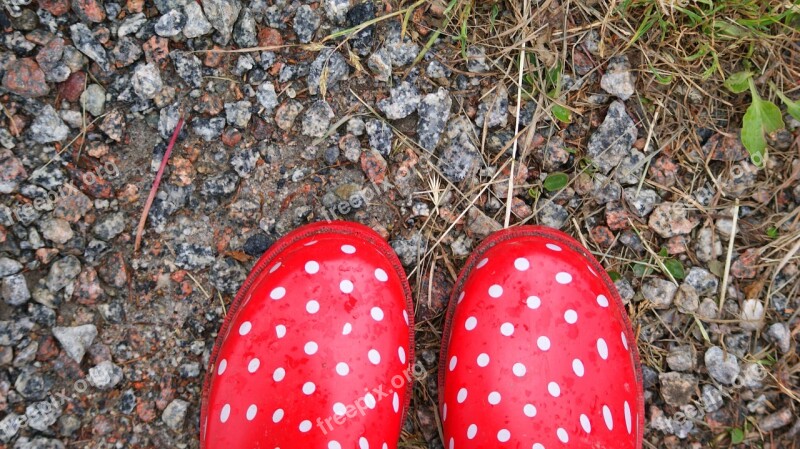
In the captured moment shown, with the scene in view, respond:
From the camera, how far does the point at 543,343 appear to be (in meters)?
1.42

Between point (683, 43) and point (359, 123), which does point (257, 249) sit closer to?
point (359, 123)

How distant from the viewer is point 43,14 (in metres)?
1.34

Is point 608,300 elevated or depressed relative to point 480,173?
depressed

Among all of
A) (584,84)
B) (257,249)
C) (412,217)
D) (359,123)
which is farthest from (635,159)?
(257,249)

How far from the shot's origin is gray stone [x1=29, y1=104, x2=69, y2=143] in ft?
4.43

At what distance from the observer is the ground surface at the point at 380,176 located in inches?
53.9

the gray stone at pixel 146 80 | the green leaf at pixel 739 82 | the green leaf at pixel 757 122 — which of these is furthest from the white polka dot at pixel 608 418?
the gray stone at pixel 146 80

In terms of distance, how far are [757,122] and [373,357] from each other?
1.03 m

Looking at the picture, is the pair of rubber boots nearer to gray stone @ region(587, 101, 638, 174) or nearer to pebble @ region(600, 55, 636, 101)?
gray stone @ region(587, 101, 638, 174)

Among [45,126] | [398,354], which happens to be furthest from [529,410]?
[45,126]

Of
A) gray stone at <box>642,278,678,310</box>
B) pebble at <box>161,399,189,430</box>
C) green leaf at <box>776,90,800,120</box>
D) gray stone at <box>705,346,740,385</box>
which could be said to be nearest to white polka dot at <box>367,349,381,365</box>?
pebble at <box>161,399,189,430</box>

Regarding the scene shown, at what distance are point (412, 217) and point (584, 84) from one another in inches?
20.1

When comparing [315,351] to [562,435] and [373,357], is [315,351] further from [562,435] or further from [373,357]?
[562,435]

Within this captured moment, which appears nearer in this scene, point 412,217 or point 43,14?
point 43,14
